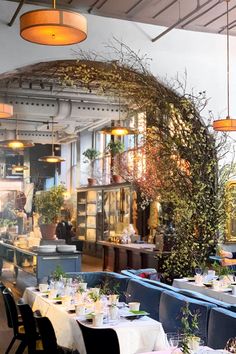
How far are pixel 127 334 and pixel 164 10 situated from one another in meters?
5.86

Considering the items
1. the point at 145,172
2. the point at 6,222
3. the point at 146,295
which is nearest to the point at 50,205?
the point at 145,172

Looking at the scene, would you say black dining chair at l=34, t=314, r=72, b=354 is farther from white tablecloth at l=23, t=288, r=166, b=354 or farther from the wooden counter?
the wooden counter

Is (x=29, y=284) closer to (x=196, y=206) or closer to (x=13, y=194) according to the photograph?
(x=196, y=206)

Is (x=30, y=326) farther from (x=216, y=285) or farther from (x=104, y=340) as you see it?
(x=216, y=285)

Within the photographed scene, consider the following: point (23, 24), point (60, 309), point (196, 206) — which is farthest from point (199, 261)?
point (23, 24)

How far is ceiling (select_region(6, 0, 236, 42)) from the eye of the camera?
28.5 feet

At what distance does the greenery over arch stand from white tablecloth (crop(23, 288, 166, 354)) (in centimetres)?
402

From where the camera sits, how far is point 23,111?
14.2 m

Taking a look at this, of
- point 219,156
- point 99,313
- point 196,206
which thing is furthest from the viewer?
point 219,156

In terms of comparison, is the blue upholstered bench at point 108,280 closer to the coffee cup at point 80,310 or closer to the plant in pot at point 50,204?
the coffee cup at point 80,310

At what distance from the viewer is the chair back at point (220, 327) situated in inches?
191

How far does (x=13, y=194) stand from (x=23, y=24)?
16.3m

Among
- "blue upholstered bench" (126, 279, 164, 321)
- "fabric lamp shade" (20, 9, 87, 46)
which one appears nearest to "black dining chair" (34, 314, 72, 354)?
"blue upholstered bench" (126, 279, 164, 321)

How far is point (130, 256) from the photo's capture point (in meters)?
12.0
